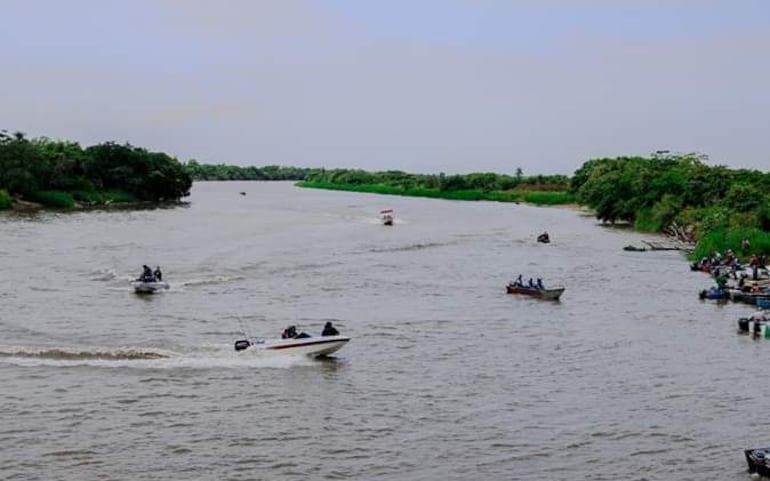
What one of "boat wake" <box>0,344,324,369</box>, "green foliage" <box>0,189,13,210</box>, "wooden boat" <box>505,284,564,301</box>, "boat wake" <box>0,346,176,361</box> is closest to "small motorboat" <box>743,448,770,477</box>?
"boat wake" <box>0,344,324,369</box>

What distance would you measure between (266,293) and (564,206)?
9878cm

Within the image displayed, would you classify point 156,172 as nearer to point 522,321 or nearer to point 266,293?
point 266,293

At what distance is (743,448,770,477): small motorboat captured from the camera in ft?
68.0

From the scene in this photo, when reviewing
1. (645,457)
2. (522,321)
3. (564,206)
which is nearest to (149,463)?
(645,457)

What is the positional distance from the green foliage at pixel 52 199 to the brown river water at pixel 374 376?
169 feet

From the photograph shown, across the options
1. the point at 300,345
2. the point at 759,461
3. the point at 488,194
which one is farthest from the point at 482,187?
the point at 759,461

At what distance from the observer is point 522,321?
40.7 metres

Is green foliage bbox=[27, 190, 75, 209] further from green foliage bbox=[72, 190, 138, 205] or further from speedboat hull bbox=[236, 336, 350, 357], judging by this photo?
speedboat hull bbox=[236, 336, 350, 357]

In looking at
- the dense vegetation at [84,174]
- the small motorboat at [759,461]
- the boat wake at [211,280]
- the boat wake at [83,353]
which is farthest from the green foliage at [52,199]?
the small motorboat at [759,461]

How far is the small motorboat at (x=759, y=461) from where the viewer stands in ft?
68.0

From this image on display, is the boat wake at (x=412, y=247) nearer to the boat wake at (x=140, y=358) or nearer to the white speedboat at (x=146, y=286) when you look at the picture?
the white speedboat at (x=146, y=286)

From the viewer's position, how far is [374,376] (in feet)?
98.1

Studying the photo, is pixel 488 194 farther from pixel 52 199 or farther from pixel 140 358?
pixel 140 358

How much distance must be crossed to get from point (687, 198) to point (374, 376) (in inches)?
2483
